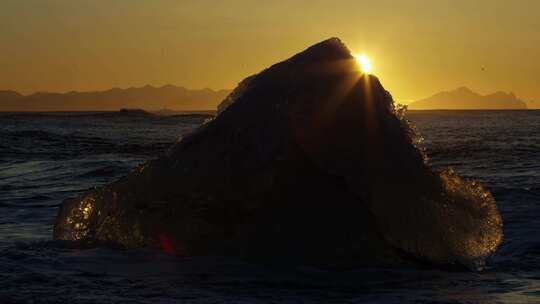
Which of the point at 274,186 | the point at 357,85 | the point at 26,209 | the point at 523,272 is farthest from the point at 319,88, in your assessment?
the point at 26,209

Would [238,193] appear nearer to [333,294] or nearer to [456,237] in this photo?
[333,294]

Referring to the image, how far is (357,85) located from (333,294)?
1964mm

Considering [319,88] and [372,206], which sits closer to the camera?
[372,206]

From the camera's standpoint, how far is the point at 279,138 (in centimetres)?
534

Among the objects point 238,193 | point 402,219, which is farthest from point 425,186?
point 238,193

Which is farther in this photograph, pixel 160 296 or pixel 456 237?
pixel 456 237

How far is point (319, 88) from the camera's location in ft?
18.7

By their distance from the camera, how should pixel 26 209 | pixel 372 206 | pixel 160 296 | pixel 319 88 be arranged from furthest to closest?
pixel 26 209 < pixel 319 88 < pixel 372 206 < pixel 160 296

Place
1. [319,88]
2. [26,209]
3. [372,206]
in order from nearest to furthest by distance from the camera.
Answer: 1. [372,206]
2. [319,88]
3. [26,209]

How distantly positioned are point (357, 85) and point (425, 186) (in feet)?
3.17

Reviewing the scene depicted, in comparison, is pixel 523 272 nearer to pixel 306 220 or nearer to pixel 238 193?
pixel 306 220

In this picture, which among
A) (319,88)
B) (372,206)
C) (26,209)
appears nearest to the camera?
(372,206)

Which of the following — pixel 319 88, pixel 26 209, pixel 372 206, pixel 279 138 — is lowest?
pixel 26 209

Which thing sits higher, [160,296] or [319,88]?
[319,88]
